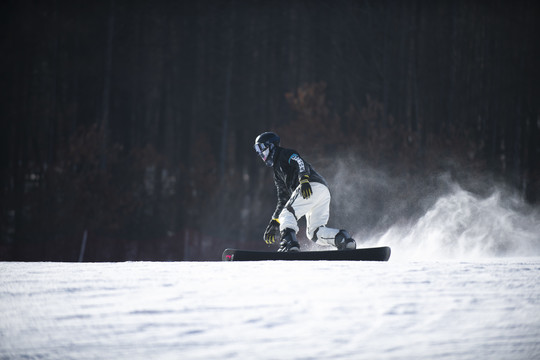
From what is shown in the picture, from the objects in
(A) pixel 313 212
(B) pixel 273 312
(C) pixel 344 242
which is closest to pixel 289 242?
(A) pixel 313 212

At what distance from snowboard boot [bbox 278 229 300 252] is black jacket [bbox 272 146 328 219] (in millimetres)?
302

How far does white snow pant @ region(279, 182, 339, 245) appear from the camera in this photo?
701cm

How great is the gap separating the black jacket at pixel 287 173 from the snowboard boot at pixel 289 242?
0.99 ft

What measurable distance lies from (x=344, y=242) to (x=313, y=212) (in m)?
0.63

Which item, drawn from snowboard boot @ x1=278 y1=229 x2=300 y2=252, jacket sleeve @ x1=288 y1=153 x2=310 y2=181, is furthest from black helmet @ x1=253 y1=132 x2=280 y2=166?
snowboard boot @ x1=278 y1=229 x2=300 y2=252

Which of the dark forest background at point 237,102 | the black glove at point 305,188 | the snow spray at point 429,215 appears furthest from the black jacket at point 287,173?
the dark forest background at point 237,102

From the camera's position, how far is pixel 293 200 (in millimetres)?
7059

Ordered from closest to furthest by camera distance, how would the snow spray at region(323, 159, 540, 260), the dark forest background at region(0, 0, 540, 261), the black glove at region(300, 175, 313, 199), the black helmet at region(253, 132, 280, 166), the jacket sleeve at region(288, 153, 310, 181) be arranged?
1. the black glove at region(300, 175, 313, 199)
2. the jacket sleeve at region(288, 153, 310, 181)
3. the black helmet at region(253, 132, 280, 166)
4. the snow spray at region(323, 159, 540, 260)
5. the dark forest background at region(0, 0, 540, 261)


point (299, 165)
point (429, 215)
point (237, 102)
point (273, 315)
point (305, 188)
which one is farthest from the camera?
point (237, 102)

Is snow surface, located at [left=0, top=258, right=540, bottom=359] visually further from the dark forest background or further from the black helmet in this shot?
the dark forest background

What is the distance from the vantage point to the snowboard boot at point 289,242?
6.93m

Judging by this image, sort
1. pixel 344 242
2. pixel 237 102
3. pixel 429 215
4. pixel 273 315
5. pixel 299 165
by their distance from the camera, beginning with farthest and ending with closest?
pixel 237 102
pixel 429 215
pixel 299 165
pixel 344 242
pixel 273 315

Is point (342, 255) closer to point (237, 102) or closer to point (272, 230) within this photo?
point (272, 230)

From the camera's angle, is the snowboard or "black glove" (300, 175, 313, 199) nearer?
the snowboard
